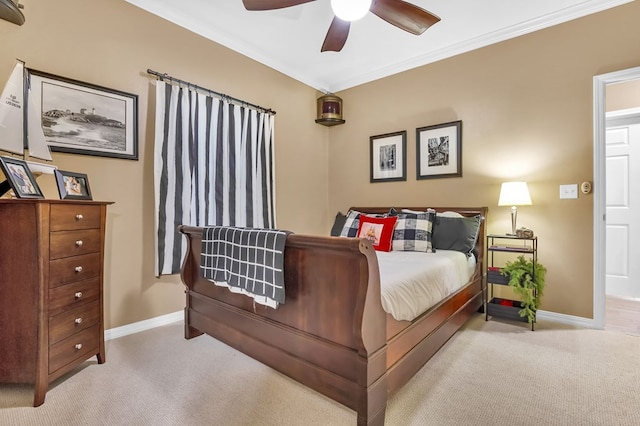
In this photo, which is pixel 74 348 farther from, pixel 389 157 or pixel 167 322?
pixel 389 157

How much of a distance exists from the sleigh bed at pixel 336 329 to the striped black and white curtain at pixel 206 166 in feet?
3.35

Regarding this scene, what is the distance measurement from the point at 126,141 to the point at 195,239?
1.03 meters

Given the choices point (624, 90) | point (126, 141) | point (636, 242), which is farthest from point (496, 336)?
point (126, 141)

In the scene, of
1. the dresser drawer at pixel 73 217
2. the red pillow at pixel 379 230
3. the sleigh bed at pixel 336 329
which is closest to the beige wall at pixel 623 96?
the red pillow at pixel 379 230

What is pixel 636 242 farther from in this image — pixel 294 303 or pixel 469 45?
pixel 294 303

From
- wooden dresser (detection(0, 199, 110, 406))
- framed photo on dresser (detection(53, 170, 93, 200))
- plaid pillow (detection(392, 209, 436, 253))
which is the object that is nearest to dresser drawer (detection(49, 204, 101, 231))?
wooden dresser (detection(0, 199, 110, 406))

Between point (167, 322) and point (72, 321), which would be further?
point (167, 322)

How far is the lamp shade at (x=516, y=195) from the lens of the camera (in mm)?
2733

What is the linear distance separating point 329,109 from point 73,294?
3395 millimetres

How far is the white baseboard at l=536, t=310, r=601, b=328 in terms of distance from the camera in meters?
2.67

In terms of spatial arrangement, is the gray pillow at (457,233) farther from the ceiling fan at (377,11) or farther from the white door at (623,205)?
the white door at (623,205)

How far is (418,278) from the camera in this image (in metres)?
1.89

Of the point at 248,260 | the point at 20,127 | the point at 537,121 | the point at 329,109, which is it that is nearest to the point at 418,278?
the point at 248,260

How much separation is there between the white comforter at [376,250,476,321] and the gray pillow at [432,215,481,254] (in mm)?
101
